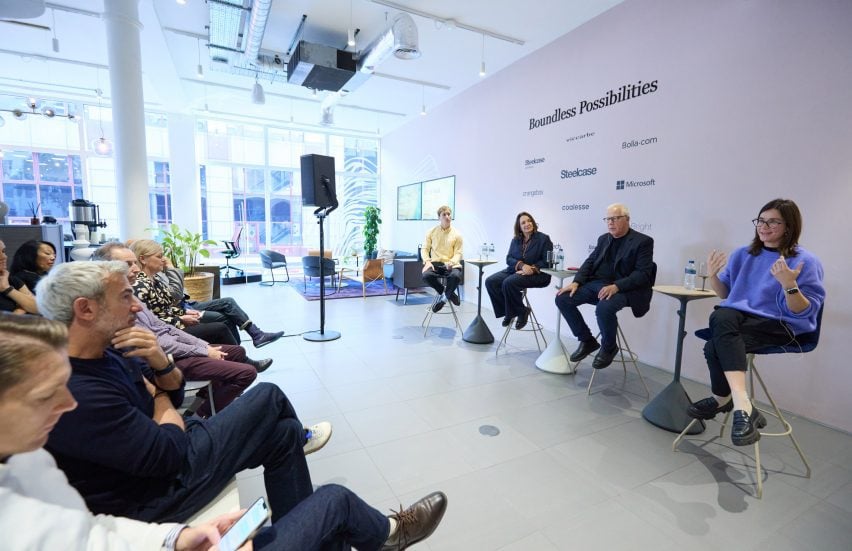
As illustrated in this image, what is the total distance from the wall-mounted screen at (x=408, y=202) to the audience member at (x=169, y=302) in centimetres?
511

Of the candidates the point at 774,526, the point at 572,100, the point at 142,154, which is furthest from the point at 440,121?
the point at 774,526

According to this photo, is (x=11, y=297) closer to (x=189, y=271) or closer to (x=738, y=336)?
(x=189, y=271)

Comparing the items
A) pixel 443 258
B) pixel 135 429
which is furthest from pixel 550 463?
pixel 443 258

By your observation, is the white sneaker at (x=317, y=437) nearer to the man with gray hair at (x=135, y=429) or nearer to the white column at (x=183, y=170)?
the man with gray hair at (x=135, y=429)

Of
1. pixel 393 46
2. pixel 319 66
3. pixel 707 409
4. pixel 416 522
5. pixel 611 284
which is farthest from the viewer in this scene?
pixel 319 66

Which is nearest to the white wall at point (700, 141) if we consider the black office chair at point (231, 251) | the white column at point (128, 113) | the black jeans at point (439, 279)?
the black jeans at point (439, 279)

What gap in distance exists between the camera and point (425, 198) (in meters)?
8.03

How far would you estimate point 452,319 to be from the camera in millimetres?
5672

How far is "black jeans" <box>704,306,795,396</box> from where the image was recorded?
7.27 ft

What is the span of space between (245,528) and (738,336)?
2.58 metres

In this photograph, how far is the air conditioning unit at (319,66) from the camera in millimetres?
5148

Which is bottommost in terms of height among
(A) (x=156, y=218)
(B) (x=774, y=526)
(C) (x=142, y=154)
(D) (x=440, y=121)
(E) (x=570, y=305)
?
(B) (x=774, y=526)

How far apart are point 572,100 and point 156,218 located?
389 inches

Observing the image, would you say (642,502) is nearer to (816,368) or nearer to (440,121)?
(816,368)
